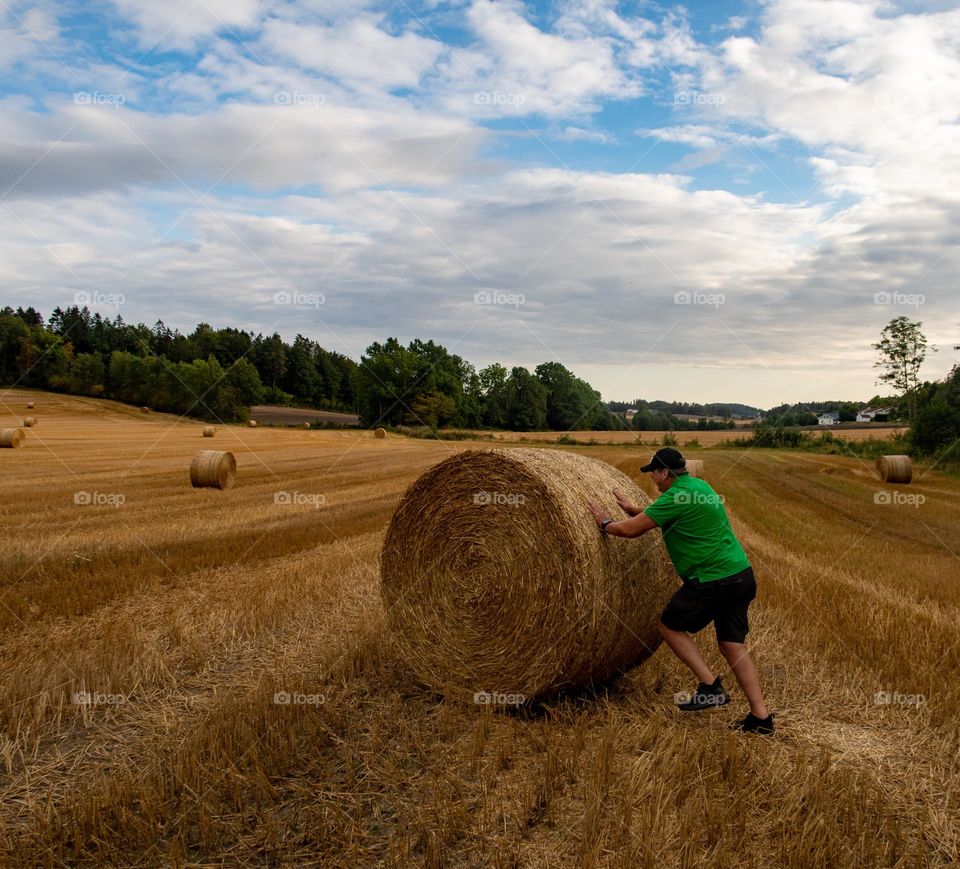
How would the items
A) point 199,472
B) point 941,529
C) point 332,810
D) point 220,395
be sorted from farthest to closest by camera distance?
point 220,395 → point 199,472 → point 941,529 → point 332,810

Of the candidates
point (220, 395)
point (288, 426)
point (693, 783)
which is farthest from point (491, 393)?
point (693, 783)

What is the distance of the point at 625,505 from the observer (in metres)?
6.12

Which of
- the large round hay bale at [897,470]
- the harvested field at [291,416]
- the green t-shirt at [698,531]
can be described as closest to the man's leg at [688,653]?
the green t-shirt at [698,531]

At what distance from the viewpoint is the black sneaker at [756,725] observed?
5105 mm

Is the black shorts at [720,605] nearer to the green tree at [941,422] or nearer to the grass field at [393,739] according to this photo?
the grass field at [393,739]

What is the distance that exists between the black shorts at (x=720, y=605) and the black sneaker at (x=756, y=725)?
1.68 feet

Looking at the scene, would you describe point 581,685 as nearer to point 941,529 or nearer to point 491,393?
point 941,529

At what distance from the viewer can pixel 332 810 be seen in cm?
412

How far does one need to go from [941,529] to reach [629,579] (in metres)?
13.2

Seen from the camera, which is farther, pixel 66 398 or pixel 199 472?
pixel 66 398

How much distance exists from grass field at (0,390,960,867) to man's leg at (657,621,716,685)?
0.32 meters

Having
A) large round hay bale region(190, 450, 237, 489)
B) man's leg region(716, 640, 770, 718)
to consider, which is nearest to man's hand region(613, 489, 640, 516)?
man's leg region(716, 640, 770, 718)

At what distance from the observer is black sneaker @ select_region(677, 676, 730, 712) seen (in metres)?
5.27

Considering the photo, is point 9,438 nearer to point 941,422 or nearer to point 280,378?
point 941,422
